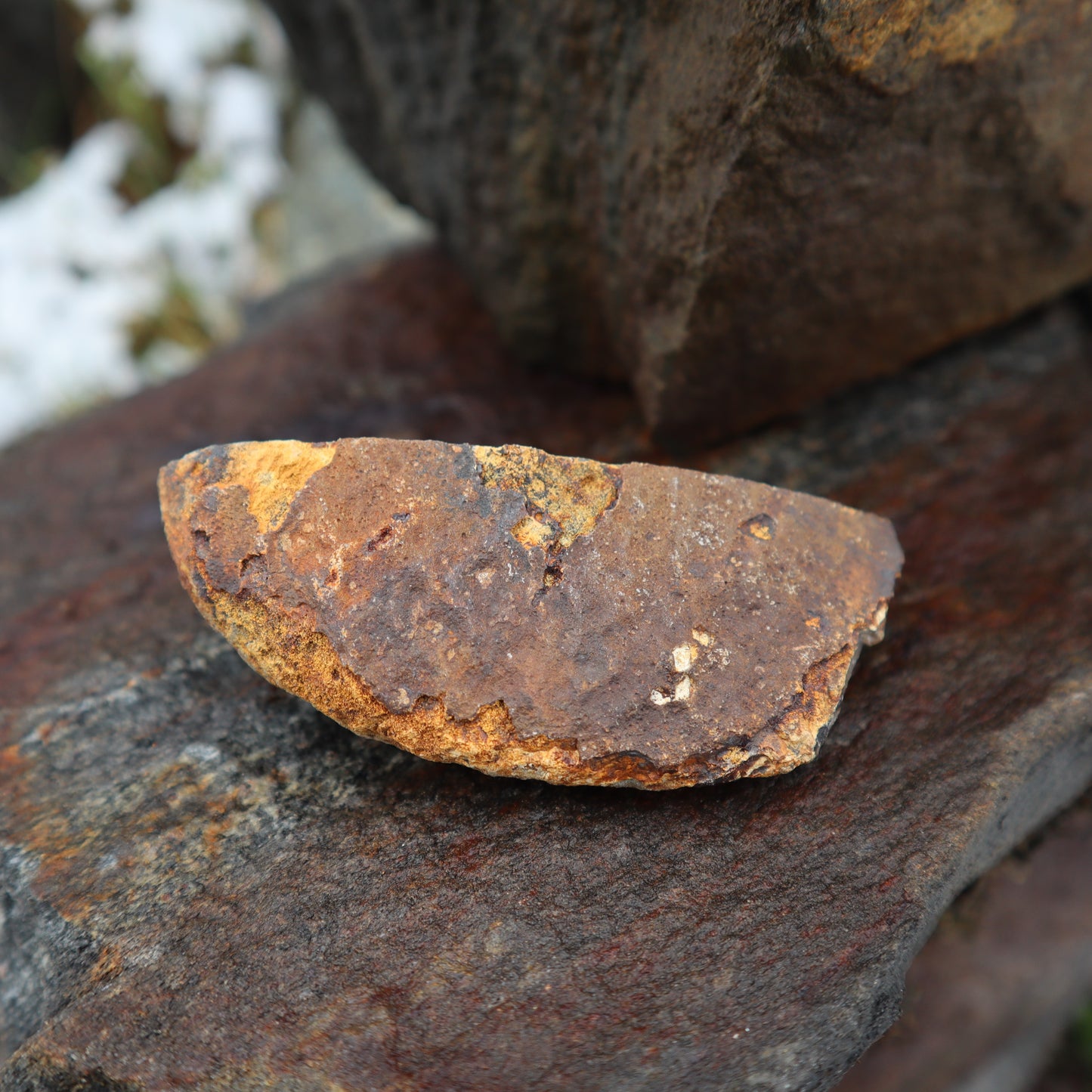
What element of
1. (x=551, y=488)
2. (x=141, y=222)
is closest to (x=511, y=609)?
(x=551, y=488)

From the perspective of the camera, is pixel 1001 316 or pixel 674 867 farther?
pixel 1001 316

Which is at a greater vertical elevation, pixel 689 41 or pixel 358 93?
pixel 358 93

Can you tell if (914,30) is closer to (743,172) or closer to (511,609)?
(743,172)

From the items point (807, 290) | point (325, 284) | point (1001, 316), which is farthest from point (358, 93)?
point (1001, 316)

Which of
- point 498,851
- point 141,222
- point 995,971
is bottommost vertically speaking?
point 995,971

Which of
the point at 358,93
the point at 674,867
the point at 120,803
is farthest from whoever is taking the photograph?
the point at 358,93

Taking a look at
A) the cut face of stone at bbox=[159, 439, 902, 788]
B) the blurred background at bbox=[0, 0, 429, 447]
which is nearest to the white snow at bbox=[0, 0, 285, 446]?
the blurred background at bbox=[0, 0, 429, 447]

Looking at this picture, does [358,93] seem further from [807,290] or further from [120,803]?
[120,803]
